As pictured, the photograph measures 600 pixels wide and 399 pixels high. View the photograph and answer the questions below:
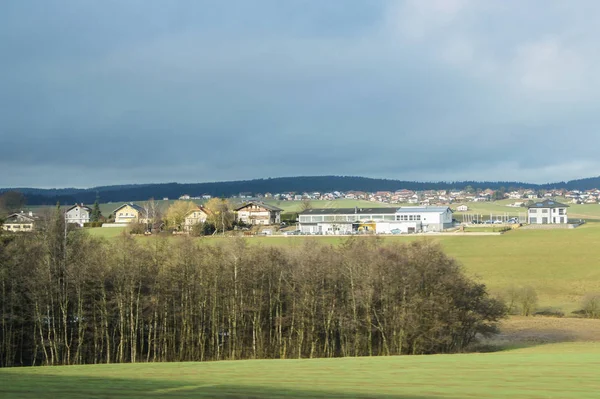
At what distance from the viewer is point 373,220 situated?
142 m

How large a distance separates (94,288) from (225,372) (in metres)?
19.9

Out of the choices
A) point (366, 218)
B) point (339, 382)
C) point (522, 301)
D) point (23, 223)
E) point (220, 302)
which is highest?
point (23, 223)

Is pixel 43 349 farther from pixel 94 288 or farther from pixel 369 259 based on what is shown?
pixel 369 259

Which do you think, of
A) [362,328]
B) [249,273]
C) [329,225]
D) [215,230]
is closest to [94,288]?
[249,273]

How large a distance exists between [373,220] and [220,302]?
340 ft

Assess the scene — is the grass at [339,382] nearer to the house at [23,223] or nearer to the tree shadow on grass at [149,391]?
the tree shadow on grass at [149,391]

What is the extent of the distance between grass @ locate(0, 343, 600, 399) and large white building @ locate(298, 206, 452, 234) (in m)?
109

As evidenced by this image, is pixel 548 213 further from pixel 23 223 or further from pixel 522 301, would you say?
pixel 23 223

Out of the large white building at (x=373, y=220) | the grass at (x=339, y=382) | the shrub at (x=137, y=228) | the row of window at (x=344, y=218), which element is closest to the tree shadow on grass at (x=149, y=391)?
the grass at (x=339, y=382)

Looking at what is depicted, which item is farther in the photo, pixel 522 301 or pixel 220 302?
pixel 522 301

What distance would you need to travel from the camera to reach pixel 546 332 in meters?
44.8

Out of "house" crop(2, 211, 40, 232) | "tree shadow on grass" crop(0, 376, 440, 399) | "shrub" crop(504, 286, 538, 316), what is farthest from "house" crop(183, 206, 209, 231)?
"tree shadow on grass" crop(0, 376, 440, 399)

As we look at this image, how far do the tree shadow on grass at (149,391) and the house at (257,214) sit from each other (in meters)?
135

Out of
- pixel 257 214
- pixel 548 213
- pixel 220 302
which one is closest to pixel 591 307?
pixel 220 302
